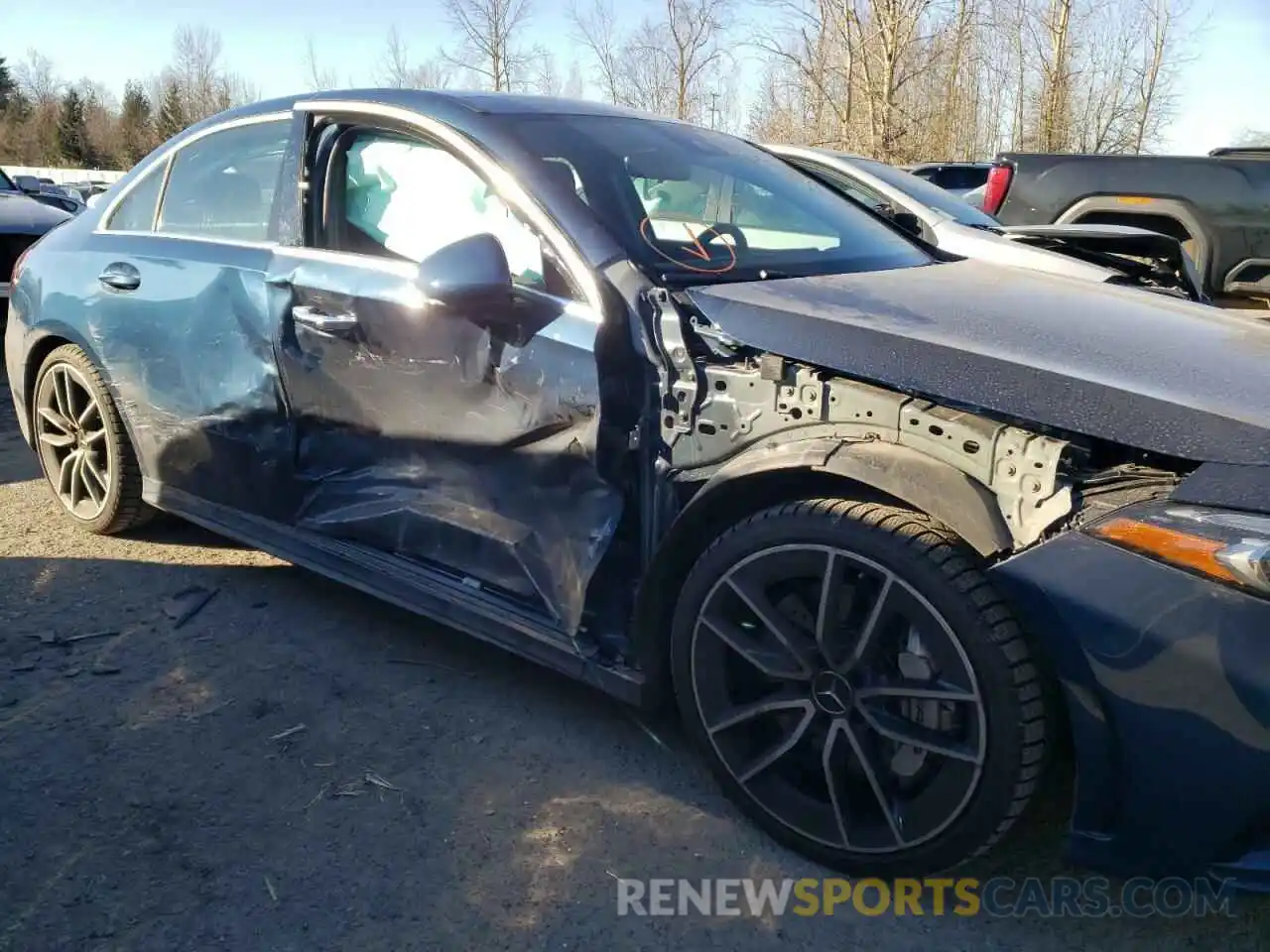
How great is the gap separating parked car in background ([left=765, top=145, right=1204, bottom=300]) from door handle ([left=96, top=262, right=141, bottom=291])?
333 centimetres

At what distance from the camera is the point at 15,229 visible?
8203 mm

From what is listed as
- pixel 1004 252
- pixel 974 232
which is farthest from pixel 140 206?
pixel 974 232

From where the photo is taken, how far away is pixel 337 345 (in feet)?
9.73

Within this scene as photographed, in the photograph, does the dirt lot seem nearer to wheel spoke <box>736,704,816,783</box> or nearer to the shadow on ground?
the shadow on ground

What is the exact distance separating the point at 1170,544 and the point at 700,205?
1.64 metres

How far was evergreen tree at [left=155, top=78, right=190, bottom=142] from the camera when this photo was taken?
48281 mm

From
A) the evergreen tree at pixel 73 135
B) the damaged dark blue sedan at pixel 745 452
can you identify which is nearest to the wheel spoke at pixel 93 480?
the damaged dark blue sedan at pixel 745 452

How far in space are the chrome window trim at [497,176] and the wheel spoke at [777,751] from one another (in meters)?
1.01

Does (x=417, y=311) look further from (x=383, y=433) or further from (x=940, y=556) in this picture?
(x=940, y=556)

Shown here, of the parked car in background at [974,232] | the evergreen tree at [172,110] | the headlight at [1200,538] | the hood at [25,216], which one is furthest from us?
the evergreen tree at [172,110]

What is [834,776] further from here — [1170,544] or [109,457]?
[109,457]

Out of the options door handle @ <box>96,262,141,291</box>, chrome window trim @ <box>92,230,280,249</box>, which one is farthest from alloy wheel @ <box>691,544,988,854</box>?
door handle @ <box>96,262,141,291</box>

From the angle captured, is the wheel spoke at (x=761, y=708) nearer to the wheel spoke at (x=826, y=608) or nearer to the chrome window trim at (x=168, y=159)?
the wheel spoke at (x=826, y=608)

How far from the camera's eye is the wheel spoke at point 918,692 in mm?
1990
